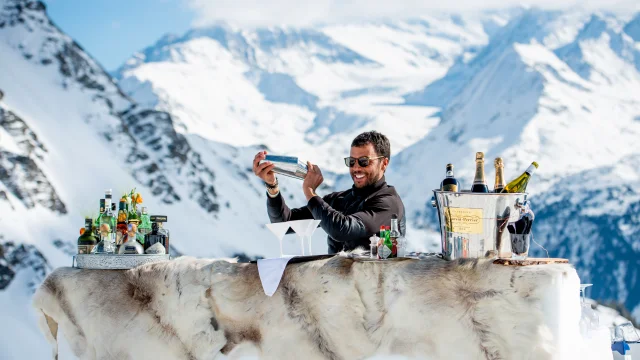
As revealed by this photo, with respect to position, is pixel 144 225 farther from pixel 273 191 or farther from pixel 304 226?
pixel 304 226

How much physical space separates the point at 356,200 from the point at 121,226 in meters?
1.54

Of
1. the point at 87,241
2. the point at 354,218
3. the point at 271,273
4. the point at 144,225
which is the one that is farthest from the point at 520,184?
the point at 87,241

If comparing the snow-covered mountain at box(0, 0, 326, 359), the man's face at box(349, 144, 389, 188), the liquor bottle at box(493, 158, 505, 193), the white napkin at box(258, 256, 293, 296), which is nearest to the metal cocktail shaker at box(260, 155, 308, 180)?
the man's face at box(349, 144, 389, 188)

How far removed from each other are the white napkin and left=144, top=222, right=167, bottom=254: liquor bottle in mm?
854

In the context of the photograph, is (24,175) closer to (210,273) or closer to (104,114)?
(104,114)

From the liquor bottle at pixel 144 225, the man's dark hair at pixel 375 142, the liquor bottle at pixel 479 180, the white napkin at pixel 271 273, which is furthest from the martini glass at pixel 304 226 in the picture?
the liquor bottle at pixel 144 225

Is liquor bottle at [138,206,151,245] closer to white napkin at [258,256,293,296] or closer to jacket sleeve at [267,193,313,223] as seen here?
jacket sleeve at [267,193,313,223]

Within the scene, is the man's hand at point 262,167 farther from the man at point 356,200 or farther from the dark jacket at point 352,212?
the dark jacket at point 352,212

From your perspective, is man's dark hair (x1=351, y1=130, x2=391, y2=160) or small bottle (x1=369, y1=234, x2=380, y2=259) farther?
man's dark hair (x1=351, y1=130, x2=391, y2=160)

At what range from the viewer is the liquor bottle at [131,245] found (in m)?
4.75

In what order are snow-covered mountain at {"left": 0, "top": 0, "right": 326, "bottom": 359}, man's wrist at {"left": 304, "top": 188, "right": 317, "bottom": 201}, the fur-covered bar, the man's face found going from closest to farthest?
the fur-covered bar
man's wrist at {"left": 304, "top": 188, "right": 317, "bottom": 201}
the man's face
snow-covered mountain at {"left": 0, "top": 0, "right": 326, "bottom": 359}

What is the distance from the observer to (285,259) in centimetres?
431

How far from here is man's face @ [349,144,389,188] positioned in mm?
4740

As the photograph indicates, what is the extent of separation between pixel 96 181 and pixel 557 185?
11911 cm
